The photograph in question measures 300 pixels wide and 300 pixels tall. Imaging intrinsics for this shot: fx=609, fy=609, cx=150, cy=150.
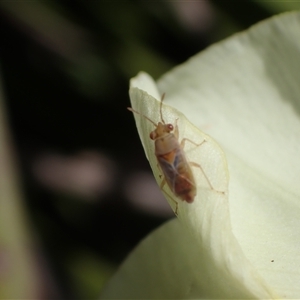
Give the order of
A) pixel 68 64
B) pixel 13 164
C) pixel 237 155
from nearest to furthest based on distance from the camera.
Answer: pixel 237 155 → pixel 13 164 → pixel 68 64

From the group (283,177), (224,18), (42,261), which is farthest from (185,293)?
(224,18)

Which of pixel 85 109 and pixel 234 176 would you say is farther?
pixel 85 109

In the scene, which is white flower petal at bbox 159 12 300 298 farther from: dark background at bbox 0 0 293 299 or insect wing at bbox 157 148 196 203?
dark background at bbox 0 0 293 299

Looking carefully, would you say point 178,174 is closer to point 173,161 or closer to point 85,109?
point 173,161

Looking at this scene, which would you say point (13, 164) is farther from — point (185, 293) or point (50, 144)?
point (185, 293)

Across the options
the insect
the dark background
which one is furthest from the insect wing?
the dark background

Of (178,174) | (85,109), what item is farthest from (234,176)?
(85,109)
